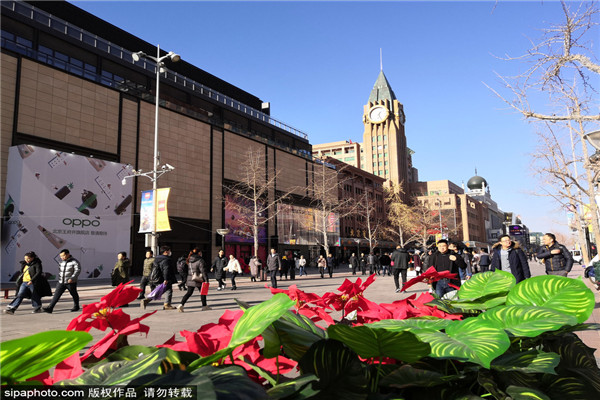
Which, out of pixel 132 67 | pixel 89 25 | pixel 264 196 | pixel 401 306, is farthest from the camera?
pixel 264 196

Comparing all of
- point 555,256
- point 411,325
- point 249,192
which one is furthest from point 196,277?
point 249,192

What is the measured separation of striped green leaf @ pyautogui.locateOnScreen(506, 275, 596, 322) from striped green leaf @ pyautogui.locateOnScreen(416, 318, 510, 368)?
305 mm

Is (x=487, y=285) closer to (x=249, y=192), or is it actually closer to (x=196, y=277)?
(x=196, y=277)

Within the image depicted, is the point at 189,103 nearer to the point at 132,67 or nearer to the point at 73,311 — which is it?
the point at 132,67

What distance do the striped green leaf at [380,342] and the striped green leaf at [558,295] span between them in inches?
19.8

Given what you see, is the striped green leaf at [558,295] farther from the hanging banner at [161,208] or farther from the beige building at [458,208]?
the beige building at [458,208]

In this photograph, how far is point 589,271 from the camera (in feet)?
47.4

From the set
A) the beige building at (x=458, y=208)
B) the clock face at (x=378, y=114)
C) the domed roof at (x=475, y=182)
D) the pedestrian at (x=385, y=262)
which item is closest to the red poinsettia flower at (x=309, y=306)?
the pedestrian at (x=385, y=262)

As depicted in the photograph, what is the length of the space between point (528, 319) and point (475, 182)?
157 meters

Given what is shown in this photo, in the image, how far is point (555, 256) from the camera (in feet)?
30.8

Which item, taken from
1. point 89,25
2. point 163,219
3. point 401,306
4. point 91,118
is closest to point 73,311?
point 163,219

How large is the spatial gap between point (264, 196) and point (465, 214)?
77.8 meters

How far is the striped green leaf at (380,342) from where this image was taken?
27.4 inches

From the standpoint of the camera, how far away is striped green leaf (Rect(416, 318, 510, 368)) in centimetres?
71
